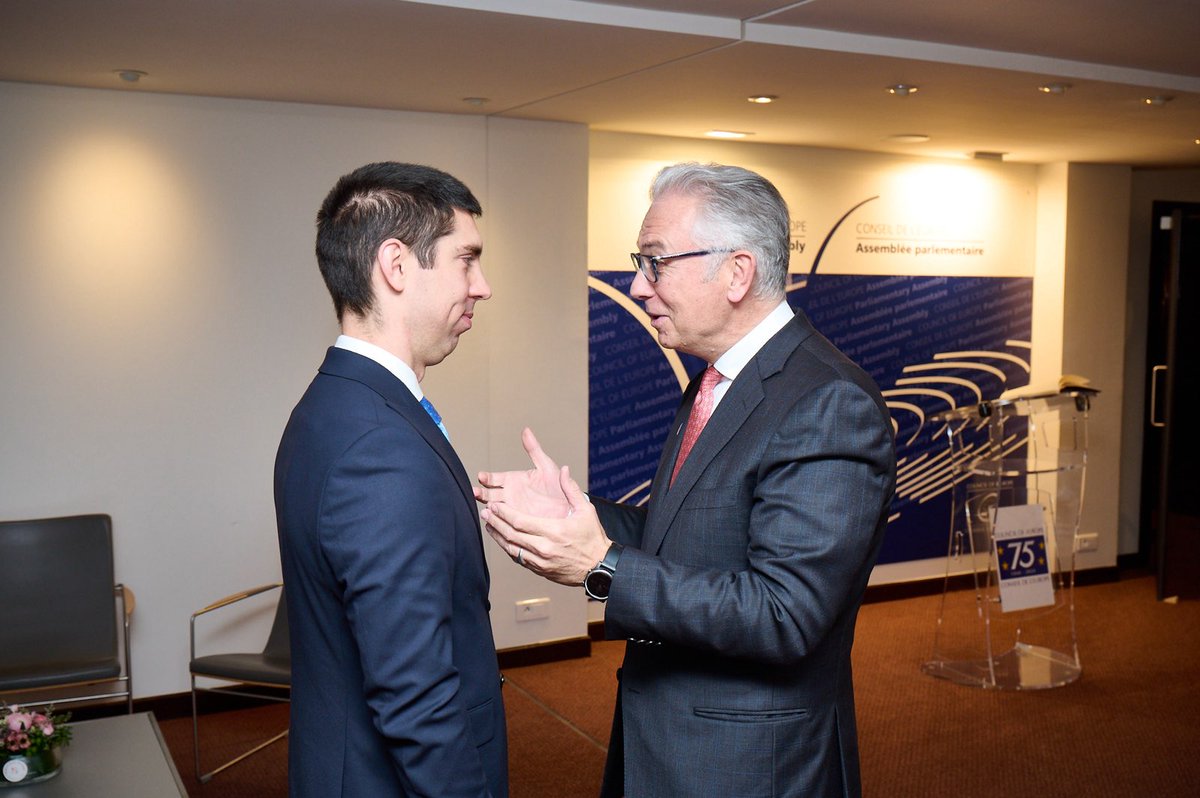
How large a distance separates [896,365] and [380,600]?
18.9 feet

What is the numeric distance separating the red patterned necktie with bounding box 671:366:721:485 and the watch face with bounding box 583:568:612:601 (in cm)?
37

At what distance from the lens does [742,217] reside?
2037 mm

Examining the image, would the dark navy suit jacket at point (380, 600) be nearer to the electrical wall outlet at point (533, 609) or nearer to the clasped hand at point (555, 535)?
the clasped hand at point (555, 535)

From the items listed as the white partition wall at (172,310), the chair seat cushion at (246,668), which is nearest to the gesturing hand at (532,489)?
the chair seat cushion at (246,668)

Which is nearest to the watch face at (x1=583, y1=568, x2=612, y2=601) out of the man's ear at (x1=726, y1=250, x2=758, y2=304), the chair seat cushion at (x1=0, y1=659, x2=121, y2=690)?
the man's ear at (x1=726, y1=250, x2=758, y2=304)

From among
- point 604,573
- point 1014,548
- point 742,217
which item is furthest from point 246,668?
point 1014,548

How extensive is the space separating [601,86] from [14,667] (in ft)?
10.8

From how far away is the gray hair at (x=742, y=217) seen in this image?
2.04m

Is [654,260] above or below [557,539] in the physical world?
above

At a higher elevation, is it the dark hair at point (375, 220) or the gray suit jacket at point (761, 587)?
the dark hair at point (375, 220)

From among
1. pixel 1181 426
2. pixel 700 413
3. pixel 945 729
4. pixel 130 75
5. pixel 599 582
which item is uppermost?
pixel 130 75

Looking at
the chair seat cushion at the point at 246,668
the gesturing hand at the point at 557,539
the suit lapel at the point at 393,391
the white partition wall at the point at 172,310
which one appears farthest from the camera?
the white partition wall at the point at 172,310

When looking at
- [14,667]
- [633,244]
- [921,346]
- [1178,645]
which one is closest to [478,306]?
[633,244]

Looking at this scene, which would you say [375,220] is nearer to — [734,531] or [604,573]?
[604,573]
